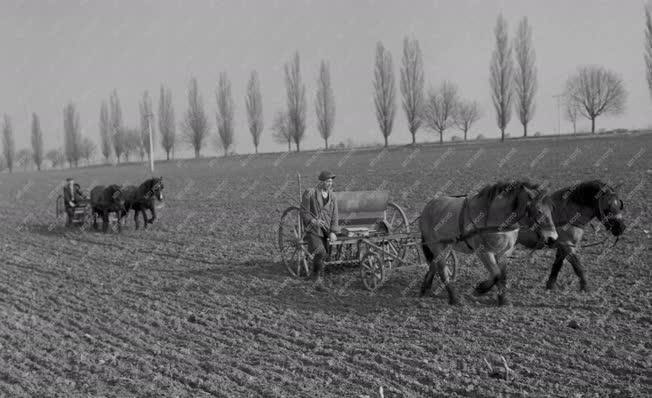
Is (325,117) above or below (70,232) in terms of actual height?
above

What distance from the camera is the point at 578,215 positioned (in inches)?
317

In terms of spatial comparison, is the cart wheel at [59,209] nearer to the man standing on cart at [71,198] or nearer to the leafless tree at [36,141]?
the man standing on cart at [71,198]

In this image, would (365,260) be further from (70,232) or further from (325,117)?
(325,117)

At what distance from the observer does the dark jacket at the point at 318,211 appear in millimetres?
8938

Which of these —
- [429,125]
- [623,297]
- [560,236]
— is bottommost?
[623,297]

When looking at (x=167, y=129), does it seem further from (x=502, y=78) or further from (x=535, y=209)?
(x=535, y=209)

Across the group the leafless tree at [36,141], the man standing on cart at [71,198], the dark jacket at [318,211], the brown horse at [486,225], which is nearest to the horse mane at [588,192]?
the brown horse at [486,225]

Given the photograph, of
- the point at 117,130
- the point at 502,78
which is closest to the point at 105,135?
the point at 117,130

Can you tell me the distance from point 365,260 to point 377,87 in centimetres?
3991

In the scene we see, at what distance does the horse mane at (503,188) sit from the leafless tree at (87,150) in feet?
267

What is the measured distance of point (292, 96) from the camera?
51781 millimetres

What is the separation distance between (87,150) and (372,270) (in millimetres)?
85115

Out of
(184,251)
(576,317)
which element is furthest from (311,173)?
(576,317)

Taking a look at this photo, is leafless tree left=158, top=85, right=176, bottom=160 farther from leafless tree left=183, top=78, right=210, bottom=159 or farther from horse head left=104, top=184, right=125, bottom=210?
horse head left=104, top=184, right=125, bottom=210
